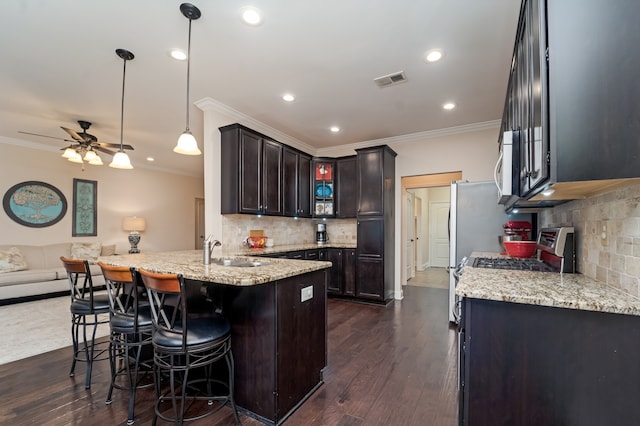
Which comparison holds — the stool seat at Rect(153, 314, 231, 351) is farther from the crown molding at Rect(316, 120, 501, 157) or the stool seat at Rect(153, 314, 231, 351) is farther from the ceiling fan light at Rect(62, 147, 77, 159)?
the crown molding at Rect(316, 120, 501, 157)

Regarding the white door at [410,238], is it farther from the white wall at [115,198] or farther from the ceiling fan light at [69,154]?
the white wall at [115,198]

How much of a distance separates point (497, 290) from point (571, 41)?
3.37 feet

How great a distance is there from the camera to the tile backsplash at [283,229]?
157 inches

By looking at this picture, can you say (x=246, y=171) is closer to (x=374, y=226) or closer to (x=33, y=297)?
(x=374, y=226)

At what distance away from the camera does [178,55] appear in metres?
2.67

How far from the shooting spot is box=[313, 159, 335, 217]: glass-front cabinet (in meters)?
5.27

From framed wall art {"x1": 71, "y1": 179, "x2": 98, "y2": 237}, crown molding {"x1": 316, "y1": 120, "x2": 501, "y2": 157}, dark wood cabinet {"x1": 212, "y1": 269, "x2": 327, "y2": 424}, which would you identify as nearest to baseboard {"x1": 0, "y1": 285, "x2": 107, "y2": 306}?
framed wall art {"x1": 71, "y1": 179, "x2": 98, "y2": 237}

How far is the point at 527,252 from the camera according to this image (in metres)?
2.53

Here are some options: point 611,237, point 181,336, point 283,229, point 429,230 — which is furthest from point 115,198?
point 429,230

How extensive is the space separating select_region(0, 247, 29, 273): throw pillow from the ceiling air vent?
638 centimetres

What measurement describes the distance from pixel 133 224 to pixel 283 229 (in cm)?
389

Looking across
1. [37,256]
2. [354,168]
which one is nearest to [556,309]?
[354,168]

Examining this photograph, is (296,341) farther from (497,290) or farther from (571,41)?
(571,41)

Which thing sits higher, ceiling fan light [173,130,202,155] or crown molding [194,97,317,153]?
crown molding [194,97,317,153]
